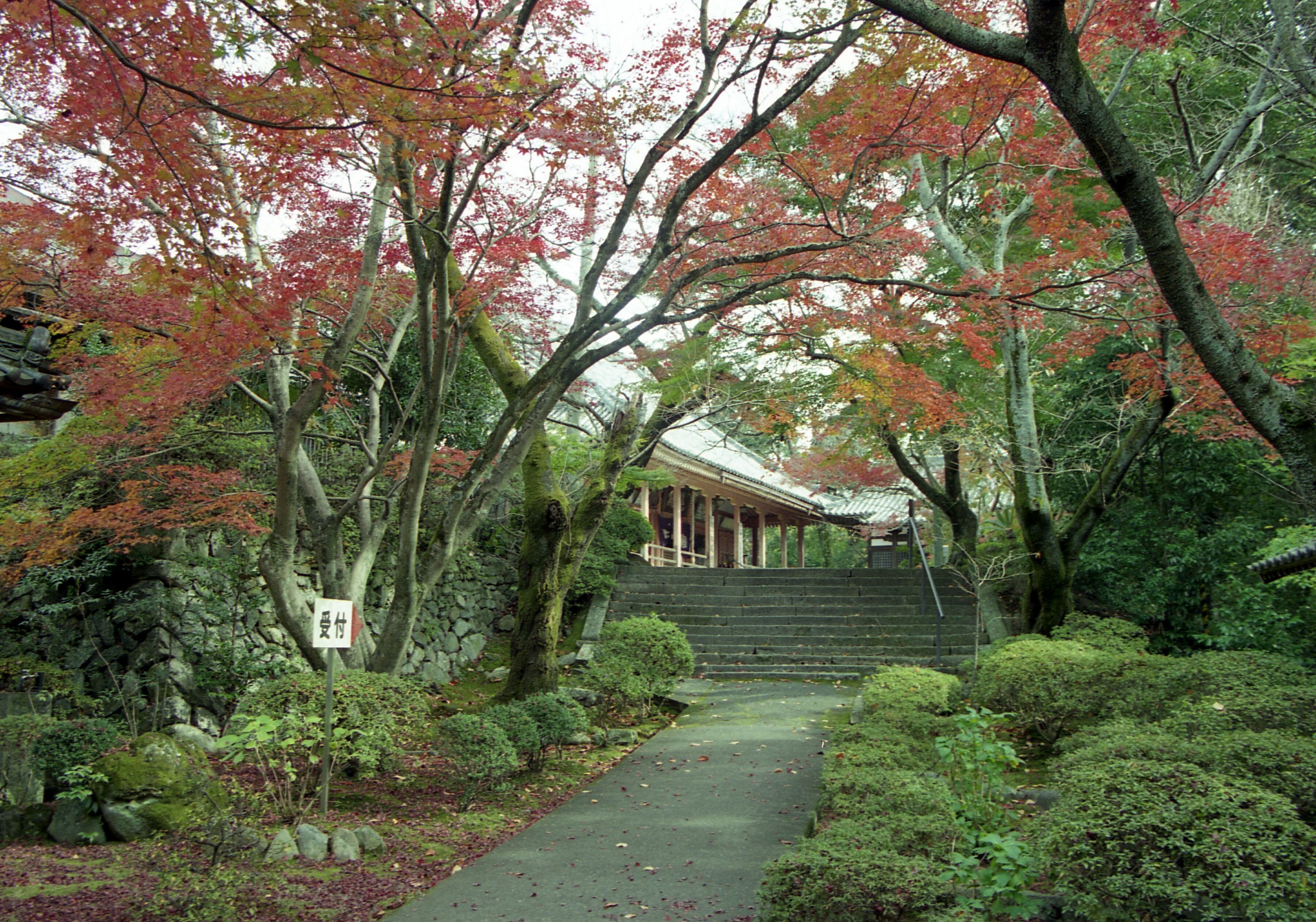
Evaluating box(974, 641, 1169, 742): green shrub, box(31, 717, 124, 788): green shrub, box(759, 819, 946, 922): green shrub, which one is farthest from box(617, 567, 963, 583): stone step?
box(759, 819, 946, 922): green shrub

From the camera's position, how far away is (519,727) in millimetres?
7414

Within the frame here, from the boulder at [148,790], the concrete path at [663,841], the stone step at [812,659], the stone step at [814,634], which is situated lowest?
the concrete path at [663,841]

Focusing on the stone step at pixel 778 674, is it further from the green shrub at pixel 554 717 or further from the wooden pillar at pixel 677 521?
the wooden pillar at pixel 677 521

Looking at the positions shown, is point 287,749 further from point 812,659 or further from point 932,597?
point 932,597

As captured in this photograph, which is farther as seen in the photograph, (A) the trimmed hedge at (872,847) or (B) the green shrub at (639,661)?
(B) the green shrub at (639,661)

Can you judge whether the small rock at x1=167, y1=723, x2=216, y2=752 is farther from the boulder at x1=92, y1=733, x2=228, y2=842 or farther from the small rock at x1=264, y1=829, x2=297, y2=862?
the small rock at x1=264, y1=829, x2=297, y2=862

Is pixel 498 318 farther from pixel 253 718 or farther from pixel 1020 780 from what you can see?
pixel 1020 780

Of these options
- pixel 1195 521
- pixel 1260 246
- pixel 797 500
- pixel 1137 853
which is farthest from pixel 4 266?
pixel 797 500

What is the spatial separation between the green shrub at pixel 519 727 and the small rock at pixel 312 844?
192 centimetres

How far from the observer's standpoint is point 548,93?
275 inches

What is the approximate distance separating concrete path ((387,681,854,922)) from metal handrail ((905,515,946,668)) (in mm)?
3744

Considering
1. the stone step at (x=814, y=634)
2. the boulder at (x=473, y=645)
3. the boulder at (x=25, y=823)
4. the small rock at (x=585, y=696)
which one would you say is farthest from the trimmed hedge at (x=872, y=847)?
the stone step at (x=814, y=634)

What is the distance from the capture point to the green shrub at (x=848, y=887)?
11.9 ft

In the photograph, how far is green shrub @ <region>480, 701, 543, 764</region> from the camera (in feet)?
24.1
